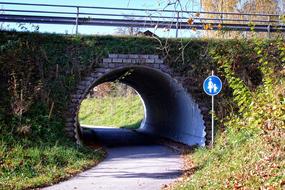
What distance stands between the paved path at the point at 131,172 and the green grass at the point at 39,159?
1.48 feet

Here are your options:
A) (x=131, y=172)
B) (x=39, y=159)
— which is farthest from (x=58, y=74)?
(x=131, y=172)

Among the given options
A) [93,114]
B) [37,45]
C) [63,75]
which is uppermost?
[37,45]

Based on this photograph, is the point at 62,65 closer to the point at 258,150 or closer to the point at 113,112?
the point at 258,150

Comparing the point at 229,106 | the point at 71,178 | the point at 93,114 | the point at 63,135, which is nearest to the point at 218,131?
the point at 229,106

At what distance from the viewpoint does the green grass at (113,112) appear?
37781 millimetres

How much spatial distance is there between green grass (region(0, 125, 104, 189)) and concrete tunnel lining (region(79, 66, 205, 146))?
383 cm

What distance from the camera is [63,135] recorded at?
16.0 metres

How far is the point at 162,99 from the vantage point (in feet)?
75.1

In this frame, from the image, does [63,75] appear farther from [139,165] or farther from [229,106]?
[229,106]

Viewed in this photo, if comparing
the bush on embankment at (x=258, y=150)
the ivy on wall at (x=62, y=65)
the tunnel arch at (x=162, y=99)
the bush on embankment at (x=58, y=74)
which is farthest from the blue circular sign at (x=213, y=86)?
the tunnel arch at (x=162, y=99)

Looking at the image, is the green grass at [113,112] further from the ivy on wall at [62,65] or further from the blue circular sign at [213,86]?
the blue circular sign at [213,86]

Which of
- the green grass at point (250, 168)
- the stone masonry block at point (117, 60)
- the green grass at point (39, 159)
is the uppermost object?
the stone masonry block at point (117, 60)

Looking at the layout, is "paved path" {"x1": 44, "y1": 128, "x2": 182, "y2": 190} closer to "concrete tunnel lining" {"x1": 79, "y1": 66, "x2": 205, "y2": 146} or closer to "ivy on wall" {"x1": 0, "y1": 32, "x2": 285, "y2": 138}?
"concrete tunnel lining" {"x1": 79, "y1": 66, "x2": 205, "y2": 146}

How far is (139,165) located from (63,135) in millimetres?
3561
